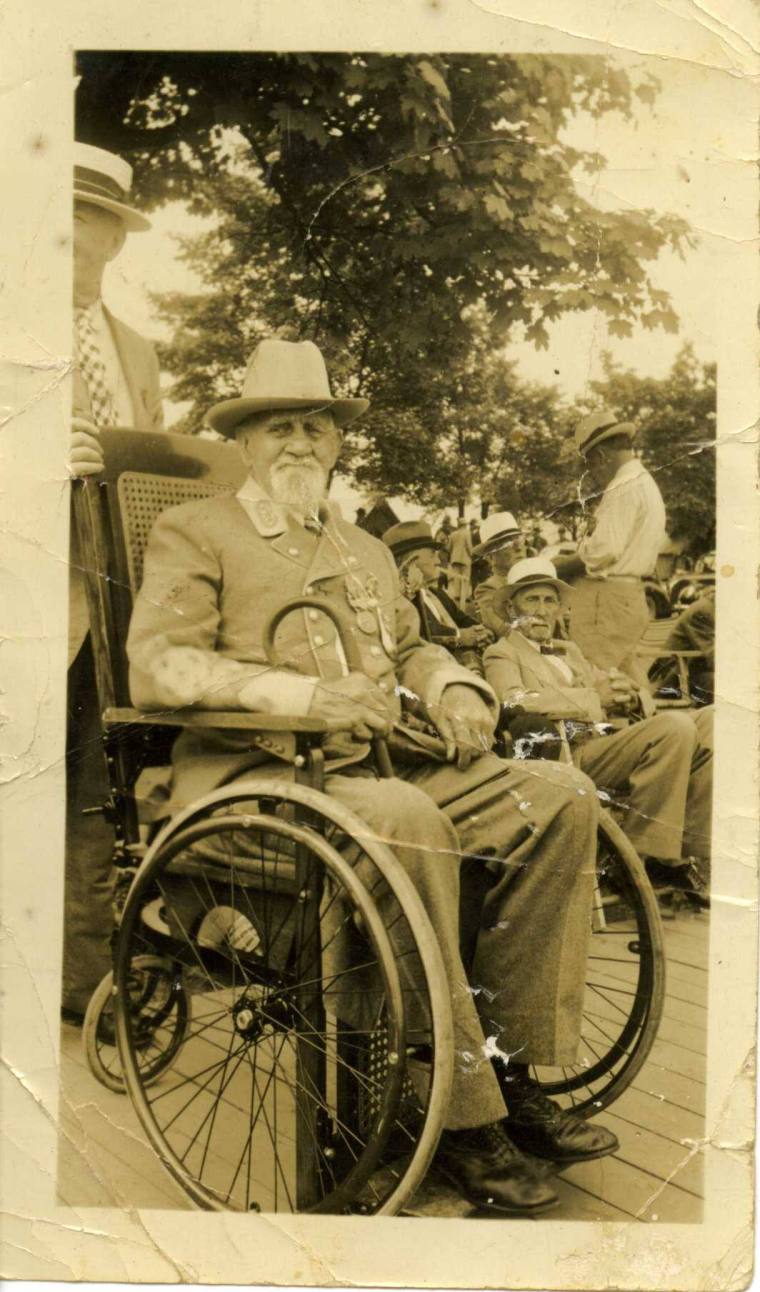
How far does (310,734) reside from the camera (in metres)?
2.00

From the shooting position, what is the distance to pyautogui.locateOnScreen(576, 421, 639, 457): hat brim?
2.19 meters

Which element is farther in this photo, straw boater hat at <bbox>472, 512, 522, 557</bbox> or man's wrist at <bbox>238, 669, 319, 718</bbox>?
straw boater hat at <bbox>472, 512, 522, 557</bbox>

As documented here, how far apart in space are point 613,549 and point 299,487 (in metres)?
0.63

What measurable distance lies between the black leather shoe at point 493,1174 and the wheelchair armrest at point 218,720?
79 centimetres

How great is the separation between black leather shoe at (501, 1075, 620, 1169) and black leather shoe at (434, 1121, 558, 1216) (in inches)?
1.7

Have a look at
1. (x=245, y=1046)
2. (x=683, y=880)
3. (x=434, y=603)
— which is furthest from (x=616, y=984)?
(x=434, y=603)

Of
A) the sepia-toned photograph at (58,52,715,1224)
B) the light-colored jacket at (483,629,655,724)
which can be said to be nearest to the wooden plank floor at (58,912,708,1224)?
the sepia-toned photograph at (58,52,715,1224)

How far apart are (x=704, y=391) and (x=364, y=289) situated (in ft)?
2.27

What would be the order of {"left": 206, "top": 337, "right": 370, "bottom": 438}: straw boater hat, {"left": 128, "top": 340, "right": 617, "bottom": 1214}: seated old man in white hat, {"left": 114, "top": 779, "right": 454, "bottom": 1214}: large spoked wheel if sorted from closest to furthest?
1. {"left": 114, "top": 779, "right": 454, "bottom": 1214}: large spoked wheel
2. {"left": 128, "top": 340, "right": 617, "bottom": 1214}: seated old man in white hat
3. {"left": 206, "top": 337, "right": 370, "bottom": 438}: straw boater hat

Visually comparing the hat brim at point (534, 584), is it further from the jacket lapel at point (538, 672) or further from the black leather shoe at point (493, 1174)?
the black leather shoe at point (493, 1174)

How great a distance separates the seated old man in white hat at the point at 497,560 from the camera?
2.20m

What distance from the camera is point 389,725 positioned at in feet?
7.07

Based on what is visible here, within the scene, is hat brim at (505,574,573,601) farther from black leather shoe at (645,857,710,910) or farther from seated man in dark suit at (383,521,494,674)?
black leather shoe at (645,857,710,910)

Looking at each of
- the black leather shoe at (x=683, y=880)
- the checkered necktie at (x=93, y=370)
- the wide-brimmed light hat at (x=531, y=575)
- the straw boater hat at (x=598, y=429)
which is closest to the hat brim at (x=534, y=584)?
the wide-brimmed light hat at (x=531, y=575)
